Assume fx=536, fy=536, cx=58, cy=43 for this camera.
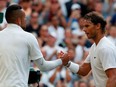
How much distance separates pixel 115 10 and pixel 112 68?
8.61 meters

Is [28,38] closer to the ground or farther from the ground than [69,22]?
farther from the ground

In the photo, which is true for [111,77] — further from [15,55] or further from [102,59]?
[15,55]

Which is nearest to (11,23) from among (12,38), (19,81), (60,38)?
(12,38)

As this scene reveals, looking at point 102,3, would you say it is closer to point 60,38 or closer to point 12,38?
point 60,38

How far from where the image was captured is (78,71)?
9.04 m

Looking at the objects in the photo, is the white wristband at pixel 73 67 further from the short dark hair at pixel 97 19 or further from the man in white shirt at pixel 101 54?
the short dark hair at pixel 97 19

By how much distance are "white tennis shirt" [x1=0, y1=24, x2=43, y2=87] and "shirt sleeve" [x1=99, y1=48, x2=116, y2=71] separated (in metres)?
0.99

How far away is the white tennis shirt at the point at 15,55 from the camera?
308 inches

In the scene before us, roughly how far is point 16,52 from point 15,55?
1.9 inches

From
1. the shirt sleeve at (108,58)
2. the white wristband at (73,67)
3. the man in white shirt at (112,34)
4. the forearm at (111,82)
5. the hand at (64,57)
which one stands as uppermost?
the shirt sleeve at (108,58)

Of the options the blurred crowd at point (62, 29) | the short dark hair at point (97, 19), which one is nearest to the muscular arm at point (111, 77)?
the short dark hair at point (97, 19)

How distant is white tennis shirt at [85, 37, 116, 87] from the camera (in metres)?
7.97

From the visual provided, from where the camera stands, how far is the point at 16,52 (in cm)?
788

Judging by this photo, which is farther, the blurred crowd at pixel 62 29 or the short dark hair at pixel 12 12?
the blurred crowd at pixel 62 29
